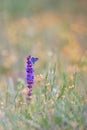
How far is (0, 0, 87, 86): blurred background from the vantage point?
16.7 feet

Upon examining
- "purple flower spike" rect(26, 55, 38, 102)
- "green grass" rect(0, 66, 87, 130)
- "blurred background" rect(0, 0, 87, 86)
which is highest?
"blurred background" rect(0, 0, 87, 86)

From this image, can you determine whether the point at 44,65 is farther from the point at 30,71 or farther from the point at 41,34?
the point at 30,71

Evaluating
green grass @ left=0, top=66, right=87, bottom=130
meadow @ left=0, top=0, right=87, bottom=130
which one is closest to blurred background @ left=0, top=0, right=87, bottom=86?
meadow @ left=0, top=0, right=87, bottom=130

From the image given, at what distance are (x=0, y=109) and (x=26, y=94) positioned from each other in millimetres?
143

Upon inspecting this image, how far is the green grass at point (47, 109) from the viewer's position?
245 cm

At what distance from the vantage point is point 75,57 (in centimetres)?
520

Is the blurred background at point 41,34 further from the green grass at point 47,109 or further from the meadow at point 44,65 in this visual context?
the green grass at point 47,109

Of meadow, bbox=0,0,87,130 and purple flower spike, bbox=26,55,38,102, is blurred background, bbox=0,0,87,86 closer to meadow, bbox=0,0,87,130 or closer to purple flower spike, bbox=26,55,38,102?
meadow, bbox=0,0,87,130

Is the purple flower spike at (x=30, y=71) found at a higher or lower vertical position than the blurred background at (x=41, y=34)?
lower

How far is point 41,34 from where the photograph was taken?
6270 millimetres

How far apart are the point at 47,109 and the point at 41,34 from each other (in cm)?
376

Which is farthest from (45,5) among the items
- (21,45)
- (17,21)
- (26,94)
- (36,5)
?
(26,94)

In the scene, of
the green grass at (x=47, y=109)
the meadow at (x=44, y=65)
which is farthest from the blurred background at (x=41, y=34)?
the green grass at (x=47, y=109)

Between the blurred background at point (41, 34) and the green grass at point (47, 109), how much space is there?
1.05m
